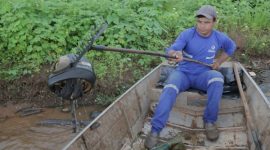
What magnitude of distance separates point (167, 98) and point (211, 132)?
0.71 m

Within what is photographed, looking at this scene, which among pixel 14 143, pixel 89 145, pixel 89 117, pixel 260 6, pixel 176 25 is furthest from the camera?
pixel 260 6

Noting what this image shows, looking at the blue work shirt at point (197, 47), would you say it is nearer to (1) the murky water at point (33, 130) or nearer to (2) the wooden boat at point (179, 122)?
(2) the wooden boat at point (179, 122)

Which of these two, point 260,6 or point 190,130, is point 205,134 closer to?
point 190,130

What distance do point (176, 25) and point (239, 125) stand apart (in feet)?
12.7

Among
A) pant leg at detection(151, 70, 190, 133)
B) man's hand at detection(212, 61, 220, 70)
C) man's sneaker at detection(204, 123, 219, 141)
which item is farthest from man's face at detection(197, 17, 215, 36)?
man's sneaker at detection(204, 123, 219, 141)

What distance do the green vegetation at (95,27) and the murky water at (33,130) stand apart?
0.74 meters

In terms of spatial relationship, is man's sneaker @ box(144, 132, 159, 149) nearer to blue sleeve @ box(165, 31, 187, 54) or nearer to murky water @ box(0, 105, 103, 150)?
blue sleeve @ box(165, 31, 187, 54)

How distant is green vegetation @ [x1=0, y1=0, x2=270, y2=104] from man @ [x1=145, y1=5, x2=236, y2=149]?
7.65 feet

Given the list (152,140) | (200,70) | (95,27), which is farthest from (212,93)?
(95,27)

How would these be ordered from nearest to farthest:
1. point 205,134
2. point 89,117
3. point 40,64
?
point 205,134 < point 89,117 < point 40,64

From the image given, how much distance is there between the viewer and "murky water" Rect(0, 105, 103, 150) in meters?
6.25

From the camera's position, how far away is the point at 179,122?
561cm

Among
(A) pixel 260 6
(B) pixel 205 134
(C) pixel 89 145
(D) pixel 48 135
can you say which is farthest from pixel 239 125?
(A) pixel 260 6

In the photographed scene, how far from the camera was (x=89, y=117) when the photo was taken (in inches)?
279
